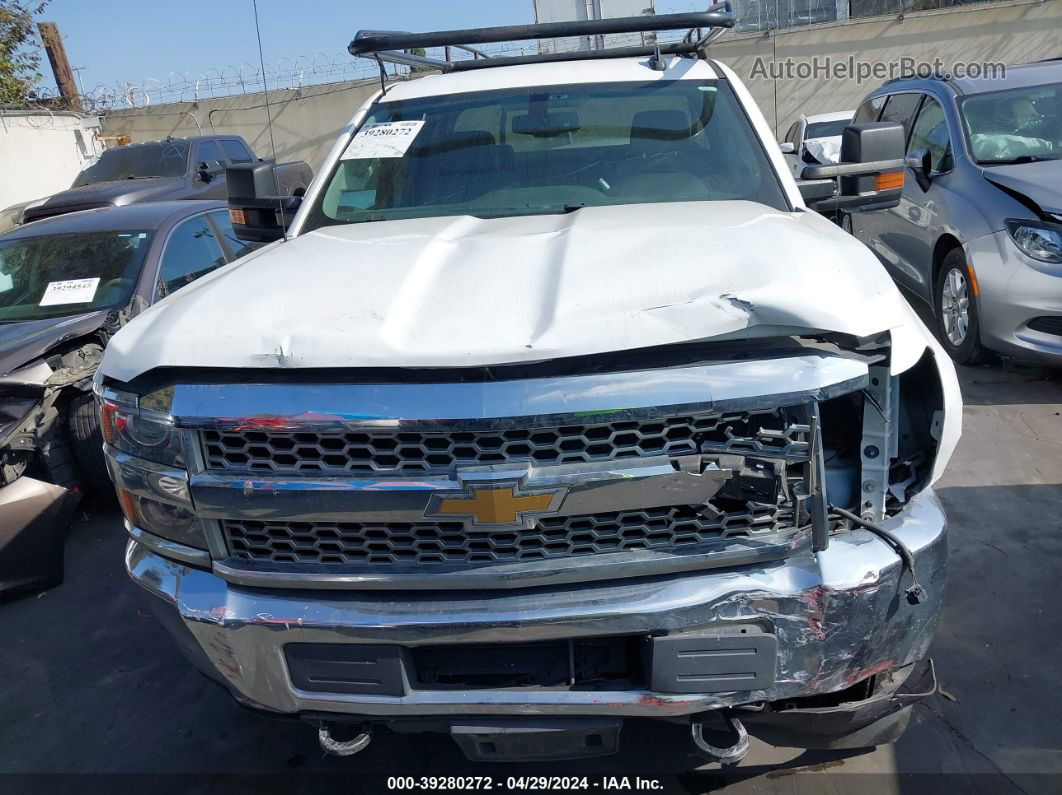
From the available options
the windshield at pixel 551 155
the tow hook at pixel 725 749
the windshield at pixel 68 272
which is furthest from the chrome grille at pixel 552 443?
the windshield at pixel 68 272

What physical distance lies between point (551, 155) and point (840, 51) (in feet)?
58.6

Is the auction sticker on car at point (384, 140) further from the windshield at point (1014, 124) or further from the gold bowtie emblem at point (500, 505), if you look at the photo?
the windshield at point (1014, 124)

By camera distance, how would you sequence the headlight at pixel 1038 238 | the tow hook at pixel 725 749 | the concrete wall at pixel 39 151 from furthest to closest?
the concrete wall at pixel 39 151
the headlight at pixel 1038 238
the tow hook at pixel 725 749

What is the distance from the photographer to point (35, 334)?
450 cm

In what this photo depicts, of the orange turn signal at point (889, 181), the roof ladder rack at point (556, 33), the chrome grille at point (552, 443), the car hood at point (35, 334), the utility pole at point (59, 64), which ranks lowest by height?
the car hood at point (35, 334)

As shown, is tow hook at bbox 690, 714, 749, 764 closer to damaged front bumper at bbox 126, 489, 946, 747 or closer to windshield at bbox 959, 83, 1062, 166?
damaged front bumper at bbox 126, 489, 946, 747

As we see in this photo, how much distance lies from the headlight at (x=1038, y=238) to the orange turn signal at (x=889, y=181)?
2340 mm

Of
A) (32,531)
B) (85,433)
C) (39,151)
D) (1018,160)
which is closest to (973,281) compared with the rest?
(1018,160)

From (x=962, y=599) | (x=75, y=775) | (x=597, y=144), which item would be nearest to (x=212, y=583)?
(x=75, y=775)

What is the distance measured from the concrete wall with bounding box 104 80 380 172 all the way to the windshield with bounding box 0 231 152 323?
52.9 ft

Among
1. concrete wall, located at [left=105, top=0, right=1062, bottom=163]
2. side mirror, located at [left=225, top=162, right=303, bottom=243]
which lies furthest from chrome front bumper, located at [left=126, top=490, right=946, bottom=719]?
concrete wall, located at [left=105, top=0, right=1062, bottom=163]

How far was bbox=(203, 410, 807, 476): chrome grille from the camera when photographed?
6.24 feet

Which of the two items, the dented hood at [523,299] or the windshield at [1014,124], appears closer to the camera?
the dented hood at [523,299]

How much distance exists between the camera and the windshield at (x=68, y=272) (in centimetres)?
495
